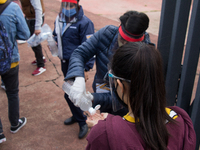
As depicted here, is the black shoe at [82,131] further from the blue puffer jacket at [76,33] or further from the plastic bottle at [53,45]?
the plastic bottle at [53,45]

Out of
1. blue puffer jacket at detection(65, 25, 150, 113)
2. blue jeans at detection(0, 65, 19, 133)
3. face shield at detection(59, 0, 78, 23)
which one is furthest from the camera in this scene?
face shield at detection(59, 0, 78, 23)

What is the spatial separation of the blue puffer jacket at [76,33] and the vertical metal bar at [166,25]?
37.2 inches

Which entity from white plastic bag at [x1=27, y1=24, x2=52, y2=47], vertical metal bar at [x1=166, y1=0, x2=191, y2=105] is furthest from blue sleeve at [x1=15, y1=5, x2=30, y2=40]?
vertical metal bar at [x1=166, y1=0, x2=191, y2=105]

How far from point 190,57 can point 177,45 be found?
238 mm

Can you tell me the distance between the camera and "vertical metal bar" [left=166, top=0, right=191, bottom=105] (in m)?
1.98

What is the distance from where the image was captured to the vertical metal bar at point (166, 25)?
217 centimetres

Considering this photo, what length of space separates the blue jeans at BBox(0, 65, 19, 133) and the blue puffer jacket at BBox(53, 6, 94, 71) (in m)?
0.73

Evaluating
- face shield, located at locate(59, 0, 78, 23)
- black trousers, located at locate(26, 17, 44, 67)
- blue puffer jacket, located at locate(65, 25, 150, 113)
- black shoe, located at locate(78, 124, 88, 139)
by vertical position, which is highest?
face shield, located at locate(59, 0, 78, 23)

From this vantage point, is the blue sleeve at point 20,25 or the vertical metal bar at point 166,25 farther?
the blue sleeve at point 20,25

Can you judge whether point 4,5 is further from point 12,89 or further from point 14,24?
point 12,89

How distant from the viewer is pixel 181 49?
2.18 m

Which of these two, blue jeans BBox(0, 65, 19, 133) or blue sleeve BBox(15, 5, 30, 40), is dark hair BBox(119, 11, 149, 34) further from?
blue jeans BBox(0, 65, 19, 133)

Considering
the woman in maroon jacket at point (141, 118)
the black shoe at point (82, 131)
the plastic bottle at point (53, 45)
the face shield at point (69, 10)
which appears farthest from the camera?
the plastic bottle at point (53, 45)

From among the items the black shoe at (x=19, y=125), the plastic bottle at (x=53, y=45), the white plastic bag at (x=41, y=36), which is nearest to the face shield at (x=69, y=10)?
the plastic bottle at (x=53, y=45)
